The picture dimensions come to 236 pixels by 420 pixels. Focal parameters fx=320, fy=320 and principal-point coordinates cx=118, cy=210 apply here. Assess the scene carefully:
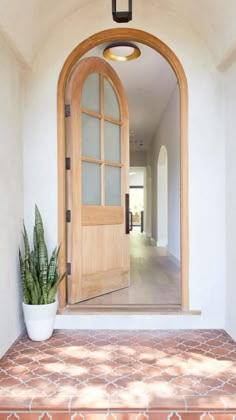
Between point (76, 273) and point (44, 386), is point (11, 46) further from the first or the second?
point (44, 386)

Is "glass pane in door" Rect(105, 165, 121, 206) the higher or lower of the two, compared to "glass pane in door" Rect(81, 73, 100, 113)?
lower

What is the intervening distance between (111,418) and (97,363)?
1.57 feet

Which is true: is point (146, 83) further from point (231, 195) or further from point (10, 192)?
point (10, 192)

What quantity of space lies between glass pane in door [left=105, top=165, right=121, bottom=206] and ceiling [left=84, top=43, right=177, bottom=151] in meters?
1.55

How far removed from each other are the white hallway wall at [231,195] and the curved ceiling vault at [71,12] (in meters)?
0.25

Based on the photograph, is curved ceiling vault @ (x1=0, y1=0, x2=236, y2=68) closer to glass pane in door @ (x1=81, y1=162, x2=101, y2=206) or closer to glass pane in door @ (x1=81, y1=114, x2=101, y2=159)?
glass pane in door @ (x1=81, y1=114, x2=101, y2=159)

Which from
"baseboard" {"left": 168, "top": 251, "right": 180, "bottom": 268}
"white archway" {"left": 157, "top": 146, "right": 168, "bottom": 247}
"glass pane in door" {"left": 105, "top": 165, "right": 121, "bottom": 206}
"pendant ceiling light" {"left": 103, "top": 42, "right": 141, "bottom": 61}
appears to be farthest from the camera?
"white archway" {"left": 157, "top": 146, "right": 168, "bottom": 247}

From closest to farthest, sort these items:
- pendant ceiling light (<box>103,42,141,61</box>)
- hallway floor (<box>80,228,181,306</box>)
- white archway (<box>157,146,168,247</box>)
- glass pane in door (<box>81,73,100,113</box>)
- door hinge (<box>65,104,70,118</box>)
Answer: door hinge (<box>65,104,70,118</box>) < hallway floor (<box>80,228,181,306</box>) < glass pane in door (<box>81,73,100,113</box>) < pendant ceiling light (<box>103,42,141,61</box>) < white archway (<box>157,146,168,247</box>)

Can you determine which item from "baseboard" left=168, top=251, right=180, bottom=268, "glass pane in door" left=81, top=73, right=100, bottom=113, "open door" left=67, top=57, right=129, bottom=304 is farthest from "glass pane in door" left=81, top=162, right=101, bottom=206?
"baseboard" left=168, top=251, right=180, bottom=268

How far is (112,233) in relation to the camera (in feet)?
11.3

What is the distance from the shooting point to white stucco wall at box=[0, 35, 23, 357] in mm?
2383

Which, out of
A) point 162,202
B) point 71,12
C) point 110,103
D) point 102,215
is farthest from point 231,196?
point 162,202

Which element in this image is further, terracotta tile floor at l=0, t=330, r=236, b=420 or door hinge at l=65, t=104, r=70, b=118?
door hinge at l=65, t=104, r=70, b=118

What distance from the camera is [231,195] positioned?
8.73ft
